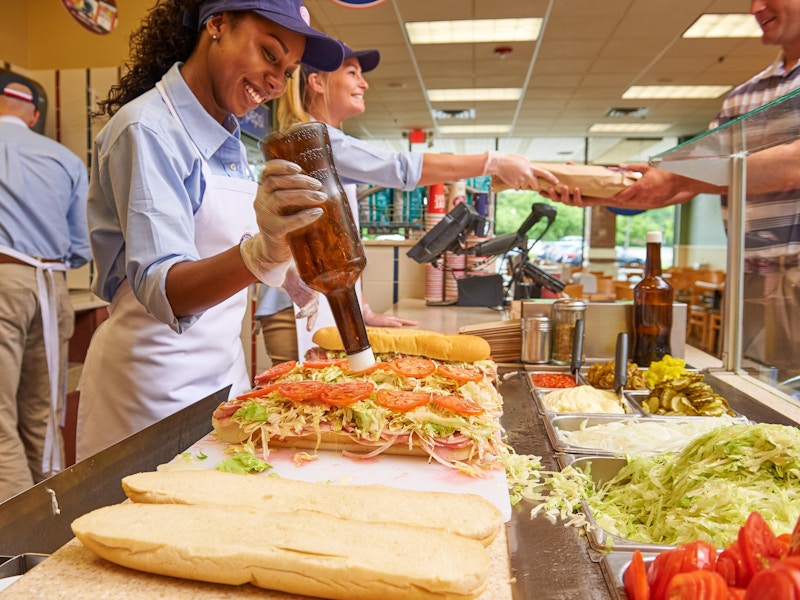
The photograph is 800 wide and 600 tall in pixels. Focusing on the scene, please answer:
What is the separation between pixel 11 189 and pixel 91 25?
6.82 ft

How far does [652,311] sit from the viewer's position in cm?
254

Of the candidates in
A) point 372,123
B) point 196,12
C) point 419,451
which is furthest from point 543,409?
point 372,123

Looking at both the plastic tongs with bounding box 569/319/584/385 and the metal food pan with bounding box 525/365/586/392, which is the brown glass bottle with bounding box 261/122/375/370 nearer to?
the metal food pan with bounding box 525/365/586/392

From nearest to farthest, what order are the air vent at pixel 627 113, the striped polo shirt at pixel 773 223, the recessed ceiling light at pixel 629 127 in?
the striped polo shirt at pixel 773 223 < the air vent at pixel 627 113 < the recessed ceiling light at pixel 629 127

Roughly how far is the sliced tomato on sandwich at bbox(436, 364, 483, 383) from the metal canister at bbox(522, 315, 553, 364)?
0.77 metres

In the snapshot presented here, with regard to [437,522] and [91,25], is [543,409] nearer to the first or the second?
[437,522]

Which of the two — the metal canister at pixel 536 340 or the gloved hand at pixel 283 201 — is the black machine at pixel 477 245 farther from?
the gloved hand at pixel 283 201

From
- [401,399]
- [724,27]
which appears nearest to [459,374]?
[401,399]

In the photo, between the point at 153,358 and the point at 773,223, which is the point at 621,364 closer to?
the point at 773,223

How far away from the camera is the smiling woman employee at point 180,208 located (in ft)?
5.16

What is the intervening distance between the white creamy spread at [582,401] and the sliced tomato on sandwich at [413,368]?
0.45 metres

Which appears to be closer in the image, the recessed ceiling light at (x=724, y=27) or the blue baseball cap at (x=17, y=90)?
the blue baseball cap at (x=17, y=90)

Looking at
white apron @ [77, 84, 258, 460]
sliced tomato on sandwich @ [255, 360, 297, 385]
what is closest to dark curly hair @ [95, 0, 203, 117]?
white apron @ [77, 84, 258, 460]

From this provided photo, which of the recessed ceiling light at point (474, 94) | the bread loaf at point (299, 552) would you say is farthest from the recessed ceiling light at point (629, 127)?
the bread loaf at point (299, 552)
